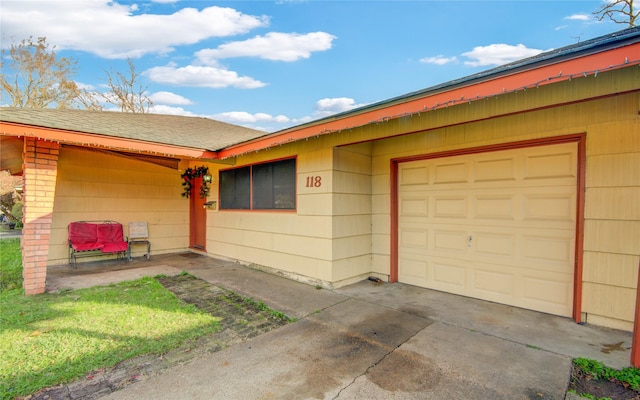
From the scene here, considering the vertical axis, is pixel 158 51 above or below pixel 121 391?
above

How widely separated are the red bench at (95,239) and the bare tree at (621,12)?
13029 millimetres

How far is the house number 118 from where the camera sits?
4750mm

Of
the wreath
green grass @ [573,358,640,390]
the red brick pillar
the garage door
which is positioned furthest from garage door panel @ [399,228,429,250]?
the red brick pillar

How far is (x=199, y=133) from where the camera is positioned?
763 cm

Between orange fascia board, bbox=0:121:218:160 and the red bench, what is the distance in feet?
7.56

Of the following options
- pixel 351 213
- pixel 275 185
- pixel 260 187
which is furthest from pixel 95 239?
pixel 351 213

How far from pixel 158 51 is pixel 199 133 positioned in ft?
27.8

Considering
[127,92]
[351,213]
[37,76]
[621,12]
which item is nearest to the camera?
[351,213]

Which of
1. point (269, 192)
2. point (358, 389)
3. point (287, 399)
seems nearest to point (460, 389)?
point (358, 389)

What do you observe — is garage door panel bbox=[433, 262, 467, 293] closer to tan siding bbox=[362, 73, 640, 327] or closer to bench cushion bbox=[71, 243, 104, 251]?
tan siding bbox=[362, 73, 640, 327]

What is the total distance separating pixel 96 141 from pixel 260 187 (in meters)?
2.81

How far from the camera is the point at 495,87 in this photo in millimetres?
2504

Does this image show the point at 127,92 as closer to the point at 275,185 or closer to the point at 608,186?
the point at 275,185

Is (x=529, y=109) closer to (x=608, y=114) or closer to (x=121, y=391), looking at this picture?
(x=608, y=114)
